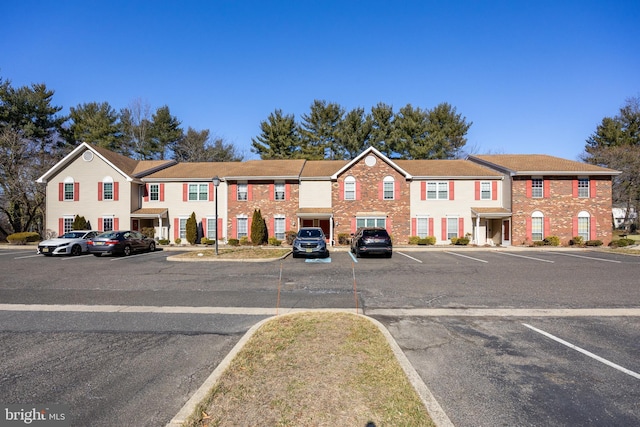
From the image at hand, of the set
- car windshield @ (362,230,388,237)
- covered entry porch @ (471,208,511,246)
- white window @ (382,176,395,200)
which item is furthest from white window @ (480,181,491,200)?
car windshield @ (362,230,388,237)

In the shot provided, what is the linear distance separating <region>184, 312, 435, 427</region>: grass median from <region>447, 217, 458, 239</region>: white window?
22715 millimetres

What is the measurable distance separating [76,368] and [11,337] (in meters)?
2.28

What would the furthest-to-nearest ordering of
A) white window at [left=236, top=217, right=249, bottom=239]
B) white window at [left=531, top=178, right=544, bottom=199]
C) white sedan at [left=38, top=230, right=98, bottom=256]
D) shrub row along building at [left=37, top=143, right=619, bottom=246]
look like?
white window at [left=236, top=217, right=249, bottom=239]
white window at [left=531, top=178, right=544, bottom=199]
shrub row along building at [left=37, top=143, right=619, bottom=246]
white sedan at [left=38, top=230, right=98, bottom=256]

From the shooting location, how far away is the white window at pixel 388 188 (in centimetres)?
2638

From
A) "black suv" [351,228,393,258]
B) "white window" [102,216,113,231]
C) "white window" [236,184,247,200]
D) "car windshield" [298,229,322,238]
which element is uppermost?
"white window" [236,184,247,200]

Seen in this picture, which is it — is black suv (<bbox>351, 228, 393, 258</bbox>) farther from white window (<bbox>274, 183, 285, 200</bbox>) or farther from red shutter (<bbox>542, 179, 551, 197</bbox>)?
red shutter (<bbox>542, 179, 551, 197</bbox>)

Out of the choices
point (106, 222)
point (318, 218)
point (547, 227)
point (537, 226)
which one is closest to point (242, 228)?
point (318, 218)

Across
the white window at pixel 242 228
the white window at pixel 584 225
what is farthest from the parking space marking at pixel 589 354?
the white window at pixel 584 225

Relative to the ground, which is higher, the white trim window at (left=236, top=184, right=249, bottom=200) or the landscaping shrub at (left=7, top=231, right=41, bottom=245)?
the white trim window at (left=236, top=184, right=249, bottom=200)

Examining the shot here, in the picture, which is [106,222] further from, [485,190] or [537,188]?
[537,188]

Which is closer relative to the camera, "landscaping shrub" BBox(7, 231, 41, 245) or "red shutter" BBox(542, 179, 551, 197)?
"red shutter" BBox(542, 179, 551, 197)

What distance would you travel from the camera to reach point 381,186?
2642 cm

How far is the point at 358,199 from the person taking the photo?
2630 cm

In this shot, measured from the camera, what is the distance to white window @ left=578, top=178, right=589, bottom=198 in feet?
83.5
